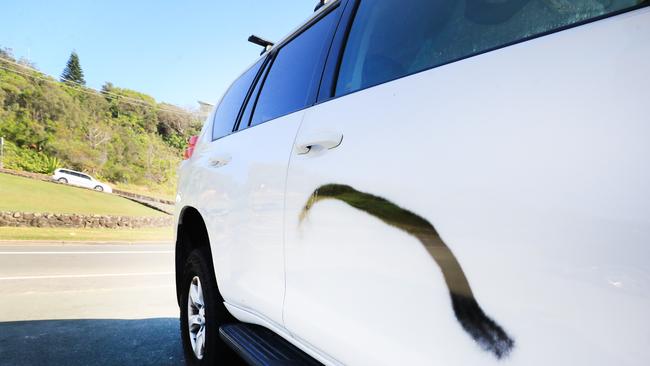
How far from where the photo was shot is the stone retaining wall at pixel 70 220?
47.5 feet

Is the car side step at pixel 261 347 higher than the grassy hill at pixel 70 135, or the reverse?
the grassy hill at pixel 70 135

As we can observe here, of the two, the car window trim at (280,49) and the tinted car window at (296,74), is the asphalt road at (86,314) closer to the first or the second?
the car window trim at (280,49)

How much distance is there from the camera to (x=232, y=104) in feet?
8.73

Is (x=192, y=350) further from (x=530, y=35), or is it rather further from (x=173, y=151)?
(x=173, y=151)

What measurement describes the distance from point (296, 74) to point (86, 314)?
12.5 feet

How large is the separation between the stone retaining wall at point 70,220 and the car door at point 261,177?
16.5 metres

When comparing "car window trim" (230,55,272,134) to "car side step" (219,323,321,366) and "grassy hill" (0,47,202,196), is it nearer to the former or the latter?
"car side step" (219,323,321,366)

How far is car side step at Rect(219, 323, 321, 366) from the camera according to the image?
1434mm

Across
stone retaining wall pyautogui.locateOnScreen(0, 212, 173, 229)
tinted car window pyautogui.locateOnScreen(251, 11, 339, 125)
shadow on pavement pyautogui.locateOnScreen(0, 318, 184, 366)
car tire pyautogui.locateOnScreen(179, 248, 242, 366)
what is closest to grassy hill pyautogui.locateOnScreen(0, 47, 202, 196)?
stone retaining wall pyautogui.locateOnScreen(0, 212, 173, 229)

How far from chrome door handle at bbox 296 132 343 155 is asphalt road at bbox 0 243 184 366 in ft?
7.55

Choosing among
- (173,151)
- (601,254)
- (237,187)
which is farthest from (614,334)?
(173,151)

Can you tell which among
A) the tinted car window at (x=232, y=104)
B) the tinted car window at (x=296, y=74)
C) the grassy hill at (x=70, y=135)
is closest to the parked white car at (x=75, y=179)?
the grassy hill at (x=70, y=135)

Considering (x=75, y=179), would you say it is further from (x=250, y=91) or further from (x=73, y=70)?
(x=73, y=70)

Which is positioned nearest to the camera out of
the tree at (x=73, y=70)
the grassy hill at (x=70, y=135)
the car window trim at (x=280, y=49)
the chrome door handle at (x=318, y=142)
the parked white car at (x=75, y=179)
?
the chrome door handle at (x=318, y=142)
